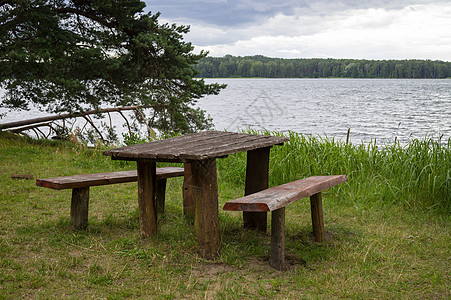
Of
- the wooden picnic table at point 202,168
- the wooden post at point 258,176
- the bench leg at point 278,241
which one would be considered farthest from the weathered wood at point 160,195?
the bench leg at point 278,241

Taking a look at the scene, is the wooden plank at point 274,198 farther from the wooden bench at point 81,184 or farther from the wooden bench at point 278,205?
the wooden bench at point 81,184

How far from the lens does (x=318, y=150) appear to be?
7.64m

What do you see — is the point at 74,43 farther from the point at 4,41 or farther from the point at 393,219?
the point at 393,219

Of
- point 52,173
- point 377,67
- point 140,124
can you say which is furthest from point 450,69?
point 52,173

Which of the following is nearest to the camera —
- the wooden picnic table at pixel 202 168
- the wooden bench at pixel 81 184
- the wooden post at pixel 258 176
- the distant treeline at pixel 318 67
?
the wooden picnic table at pixel 202 168

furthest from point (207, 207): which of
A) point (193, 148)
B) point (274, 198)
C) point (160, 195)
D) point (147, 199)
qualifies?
point (160, 195)

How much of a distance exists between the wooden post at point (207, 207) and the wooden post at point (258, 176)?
1.01 m

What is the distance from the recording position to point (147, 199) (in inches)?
161

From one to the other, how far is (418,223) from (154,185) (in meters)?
3.36

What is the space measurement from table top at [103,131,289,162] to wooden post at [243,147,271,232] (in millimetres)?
208

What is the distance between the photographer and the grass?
124 inches

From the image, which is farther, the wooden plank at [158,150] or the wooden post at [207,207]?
the wooden post at [207,207]

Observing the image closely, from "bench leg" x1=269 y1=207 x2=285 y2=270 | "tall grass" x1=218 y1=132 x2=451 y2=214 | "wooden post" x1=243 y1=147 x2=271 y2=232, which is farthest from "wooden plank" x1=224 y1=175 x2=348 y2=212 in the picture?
"tall grass" x1=218 y1=132 x2=451 y2=214

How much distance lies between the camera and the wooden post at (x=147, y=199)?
4.05 m
